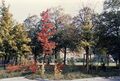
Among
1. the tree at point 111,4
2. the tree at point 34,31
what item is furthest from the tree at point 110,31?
the tree at point 34,31

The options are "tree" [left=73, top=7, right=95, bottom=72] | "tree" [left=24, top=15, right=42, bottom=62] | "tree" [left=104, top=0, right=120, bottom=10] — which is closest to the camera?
"tree" [left=73, top=7, right=95, bottom=72]

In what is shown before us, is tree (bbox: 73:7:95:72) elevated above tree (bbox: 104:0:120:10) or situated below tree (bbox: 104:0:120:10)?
below

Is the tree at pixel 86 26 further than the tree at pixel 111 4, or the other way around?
the tree at pixel 111 4

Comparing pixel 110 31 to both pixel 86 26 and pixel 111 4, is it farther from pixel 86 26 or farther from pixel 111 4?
pixel 86 26

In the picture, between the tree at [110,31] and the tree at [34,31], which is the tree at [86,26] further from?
the tree at [34,31]

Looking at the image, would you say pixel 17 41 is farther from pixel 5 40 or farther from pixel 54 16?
pixel 54 16

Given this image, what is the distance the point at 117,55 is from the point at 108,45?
99.4 inches

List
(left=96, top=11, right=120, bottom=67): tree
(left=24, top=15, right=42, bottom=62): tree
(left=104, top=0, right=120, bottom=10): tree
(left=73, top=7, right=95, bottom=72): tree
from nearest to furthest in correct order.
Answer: (left=73, top=7, right=95, bottom=72): tree, (left=96, top=11, right=120, bottom=67): tree, (left=104, top=0, right=120, bottom=10): tree, (left=24, top=15, right=42, bottom=62): tree

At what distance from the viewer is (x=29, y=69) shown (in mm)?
34594

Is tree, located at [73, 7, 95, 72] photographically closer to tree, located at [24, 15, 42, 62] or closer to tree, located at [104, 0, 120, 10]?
tree, located at [104, 0, 120, 10]

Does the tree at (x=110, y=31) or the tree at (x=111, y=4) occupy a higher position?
the tree at (x=111, y=4)

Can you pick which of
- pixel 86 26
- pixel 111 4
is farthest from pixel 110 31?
pixel 86 26

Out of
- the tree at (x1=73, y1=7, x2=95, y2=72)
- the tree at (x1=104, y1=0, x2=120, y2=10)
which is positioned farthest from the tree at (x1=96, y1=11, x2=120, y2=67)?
the tree at (x1=73, y1=7, x2=95, y2=72)

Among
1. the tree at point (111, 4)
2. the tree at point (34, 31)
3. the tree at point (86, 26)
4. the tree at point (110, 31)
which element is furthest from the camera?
the tree at point (34, 31)
